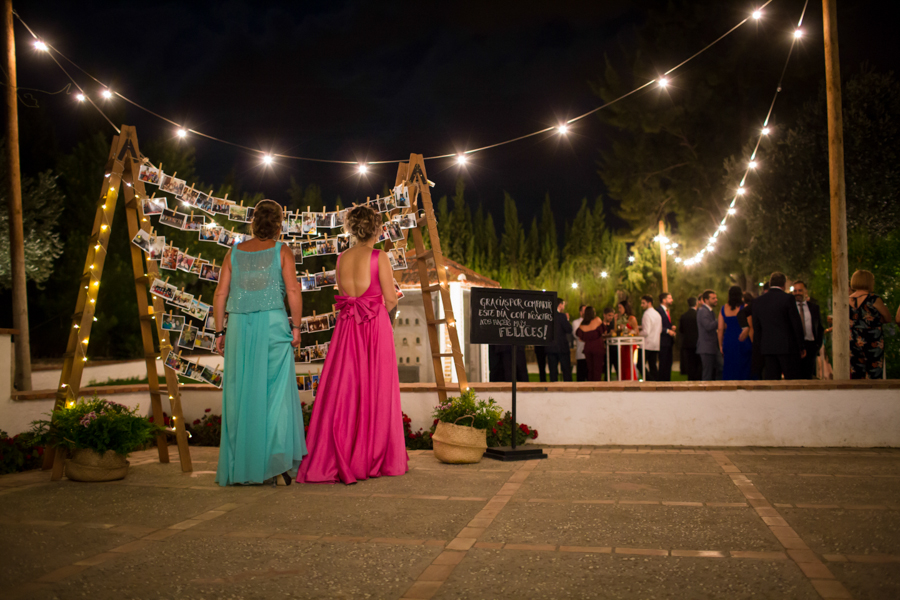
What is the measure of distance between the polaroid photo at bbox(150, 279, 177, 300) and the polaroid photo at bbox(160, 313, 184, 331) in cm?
17

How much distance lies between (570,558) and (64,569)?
→ 2.34 meters

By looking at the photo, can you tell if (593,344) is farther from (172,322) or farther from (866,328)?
(172,322)

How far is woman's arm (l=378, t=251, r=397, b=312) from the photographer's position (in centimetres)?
592

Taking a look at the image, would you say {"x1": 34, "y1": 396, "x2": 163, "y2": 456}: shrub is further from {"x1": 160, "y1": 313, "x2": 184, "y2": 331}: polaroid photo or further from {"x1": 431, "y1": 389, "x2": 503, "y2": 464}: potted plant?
{"x1": 431, "y1": 389, "x2": 503, "y2": 464}: potted plant

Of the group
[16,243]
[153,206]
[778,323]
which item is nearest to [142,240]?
[153,206]

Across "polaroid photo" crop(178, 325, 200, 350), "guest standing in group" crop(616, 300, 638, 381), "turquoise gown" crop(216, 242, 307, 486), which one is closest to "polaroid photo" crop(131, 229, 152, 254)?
"polaroid photo" crop(178, 325, 200, 350)

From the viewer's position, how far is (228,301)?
555cm

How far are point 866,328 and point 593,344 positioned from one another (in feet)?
12.7

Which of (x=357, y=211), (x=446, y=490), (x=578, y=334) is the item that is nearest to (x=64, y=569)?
(x=446, y=490)

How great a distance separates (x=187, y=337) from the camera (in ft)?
19.9

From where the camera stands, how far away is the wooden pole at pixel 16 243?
10.3 meters

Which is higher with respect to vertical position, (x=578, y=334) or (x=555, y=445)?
(x=578, y=334)

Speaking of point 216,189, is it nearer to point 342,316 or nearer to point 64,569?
point 342,316

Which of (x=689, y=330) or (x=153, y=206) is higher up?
(x=153, y=206)
